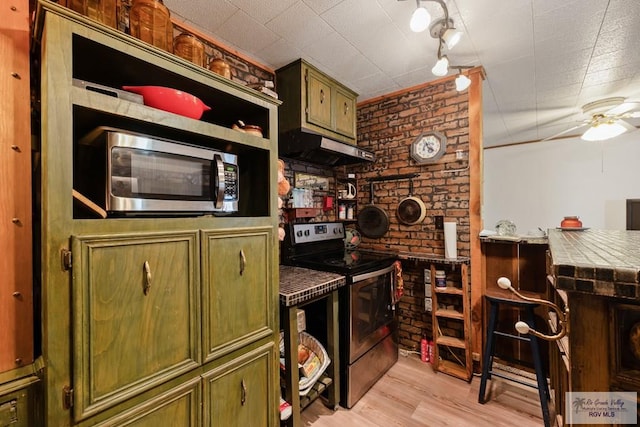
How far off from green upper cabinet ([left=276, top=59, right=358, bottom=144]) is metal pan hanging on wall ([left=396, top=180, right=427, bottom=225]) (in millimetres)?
936

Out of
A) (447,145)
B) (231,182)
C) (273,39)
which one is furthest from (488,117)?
(231,182)

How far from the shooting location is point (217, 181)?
1.28m

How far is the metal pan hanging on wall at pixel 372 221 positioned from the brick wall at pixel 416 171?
5cm

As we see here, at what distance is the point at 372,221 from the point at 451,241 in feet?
2.83

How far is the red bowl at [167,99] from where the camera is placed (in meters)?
1.10

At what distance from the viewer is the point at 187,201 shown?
3.96 feet

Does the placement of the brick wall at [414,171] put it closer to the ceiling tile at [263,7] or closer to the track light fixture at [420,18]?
the ceiling tile at [263,7]

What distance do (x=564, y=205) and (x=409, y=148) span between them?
363cm

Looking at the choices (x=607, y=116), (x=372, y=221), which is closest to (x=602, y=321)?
(x=372, y=221)

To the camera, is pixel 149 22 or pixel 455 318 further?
pixel 455 318

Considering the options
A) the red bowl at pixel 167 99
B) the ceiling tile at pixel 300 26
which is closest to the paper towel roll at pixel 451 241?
the ceiling tile at pixel 300 26

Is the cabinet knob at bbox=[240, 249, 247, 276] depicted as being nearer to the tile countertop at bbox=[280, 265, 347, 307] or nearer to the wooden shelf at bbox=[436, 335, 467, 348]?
the tile countertop at bbox=[280, 265, 347, 307]

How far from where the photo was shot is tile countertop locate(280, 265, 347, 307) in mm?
1568

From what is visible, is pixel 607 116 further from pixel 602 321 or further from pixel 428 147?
pixel 602 321
